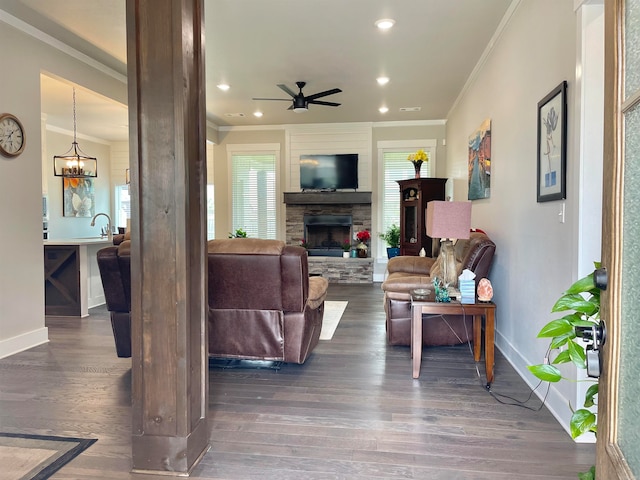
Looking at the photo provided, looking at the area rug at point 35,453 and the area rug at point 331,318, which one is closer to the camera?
the area rug at point 35,453

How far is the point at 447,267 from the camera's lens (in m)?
3.35

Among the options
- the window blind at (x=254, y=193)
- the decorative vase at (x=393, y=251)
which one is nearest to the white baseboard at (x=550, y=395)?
the decorative vase at (x=393, y=251)

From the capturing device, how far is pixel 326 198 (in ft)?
26.5

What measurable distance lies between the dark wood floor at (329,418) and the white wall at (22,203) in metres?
0.34

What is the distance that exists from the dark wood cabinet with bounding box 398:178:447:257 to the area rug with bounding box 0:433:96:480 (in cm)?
561

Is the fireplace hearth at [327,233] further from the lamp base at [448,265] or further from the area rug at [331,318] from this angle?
the lamp base at [448,265]

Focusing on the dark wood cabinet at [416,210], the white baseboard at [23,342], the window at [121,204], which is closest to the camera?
the white baseboard at [23,342]

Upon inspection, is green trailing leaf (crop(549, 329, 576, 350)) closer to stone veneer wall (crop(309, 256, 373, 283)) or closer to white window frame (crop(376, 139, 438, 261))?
stone veneer wall (crop(309, 256, 373, 283))

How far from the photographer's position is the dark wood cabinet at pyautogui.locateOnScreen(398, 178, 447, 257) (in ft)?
22.6

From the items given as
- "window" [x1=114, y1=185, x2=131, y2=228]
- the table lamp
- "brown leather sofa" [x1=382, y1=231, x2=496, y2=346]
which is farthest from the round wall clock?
"window" [x1=114, y1=185, x2=131, y2=228]

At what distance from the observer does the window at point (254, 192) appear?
8461 millimetres

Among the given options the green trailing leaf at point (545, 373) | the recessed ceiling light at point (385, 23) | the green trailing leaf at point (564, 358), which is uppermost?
the recessed ceiling light at point (385, 23)

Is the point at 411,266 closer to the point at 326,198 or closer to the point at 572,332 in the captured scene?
the point at 326,198

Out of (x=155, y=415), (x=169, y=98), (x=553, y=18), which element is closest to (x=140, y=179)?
(x=169, y=98)
